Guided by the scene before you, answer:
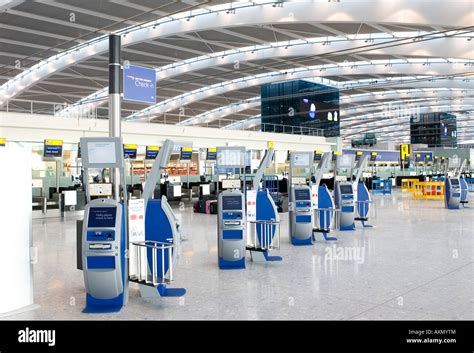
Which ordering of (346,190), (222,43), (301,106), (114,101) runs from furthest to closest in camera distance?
(301,106) < (222,43) < (346,190) < (114,101)

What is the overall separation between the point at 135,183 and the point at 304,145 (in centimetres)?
1211

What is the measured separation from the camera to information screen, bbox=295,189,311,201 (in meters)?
8.84

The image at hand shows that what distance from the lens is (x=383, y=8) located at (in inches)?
613

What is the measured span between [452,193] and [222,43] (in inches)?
479

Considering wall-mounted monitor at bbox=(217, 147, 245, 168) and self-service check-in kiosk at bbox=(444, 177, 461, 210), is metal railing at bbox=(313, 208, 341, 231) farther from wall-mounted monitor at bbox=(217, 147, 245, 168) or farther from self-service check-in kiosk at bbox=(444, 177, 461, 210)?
self-service check-in kiosk at bbox=(444, 177, 461, 210)

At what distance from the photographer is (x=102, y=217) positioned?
494cm

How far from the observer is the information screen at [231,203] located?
6.95m

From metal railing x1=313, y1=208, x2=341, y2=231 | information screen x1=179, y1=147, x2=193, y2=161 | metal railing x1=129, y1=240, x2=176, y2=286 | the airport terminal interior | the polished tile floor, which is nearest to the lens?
the polished tile floor

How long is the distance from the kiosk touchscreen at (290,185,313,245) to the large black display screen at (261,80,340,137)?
2397 cm

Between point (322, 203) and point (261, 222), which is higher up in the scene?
point (322, 203)

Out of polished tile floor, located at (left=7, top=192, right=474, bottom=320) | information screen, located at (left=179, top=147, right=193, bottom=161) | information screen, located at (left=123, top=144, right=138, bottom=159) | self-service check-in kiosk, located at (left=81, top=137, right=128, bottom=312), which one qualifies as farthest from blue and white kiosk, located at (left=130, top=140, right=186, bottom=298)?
information screen, located at (left=179, top=147, right=193, bottom=161)

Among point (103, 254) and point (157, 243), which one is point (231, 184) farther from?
point (103, 254)

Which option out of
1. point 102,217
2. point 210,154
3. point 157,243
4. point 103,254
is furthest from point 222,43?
point 103,254
